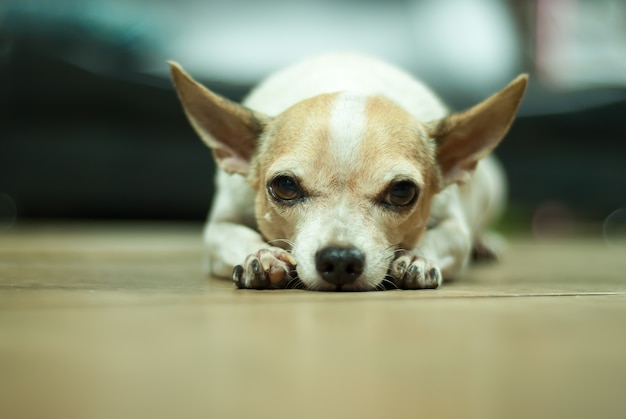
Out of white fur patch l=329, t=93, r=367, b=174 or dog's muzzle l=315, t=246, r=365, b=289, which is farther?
white fur patch l=329, t=93, r=367, b=174

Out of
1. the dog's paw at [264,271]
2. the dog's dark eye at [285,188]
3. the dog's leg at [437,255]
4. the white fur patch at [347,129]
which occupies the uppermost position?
the white fur patch at [347,129]

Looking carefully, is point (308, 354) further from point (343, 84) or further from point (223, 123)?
point (343, 84)

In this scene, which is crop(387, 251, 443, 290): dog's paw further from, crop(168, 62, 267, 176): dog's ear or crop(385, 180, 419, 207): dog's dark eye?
crop(168, 62, 267, 176): dog's ear

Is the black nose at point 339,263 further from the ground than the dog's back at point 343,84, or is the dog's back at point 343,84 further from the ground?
the dog's back at point 343,84

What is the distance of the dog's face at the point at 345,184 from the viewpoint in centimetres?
173

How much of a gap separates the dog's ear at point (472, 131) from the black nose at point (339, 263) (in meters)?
0.59

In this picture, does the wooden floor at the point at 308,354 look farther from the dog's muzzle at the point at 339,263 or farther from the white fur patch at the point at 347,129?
the white fur patch at the point at 347,129

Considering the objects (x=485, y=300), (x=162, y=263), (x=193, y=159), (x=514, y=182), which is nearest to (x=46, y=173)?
(x=193, y=159)

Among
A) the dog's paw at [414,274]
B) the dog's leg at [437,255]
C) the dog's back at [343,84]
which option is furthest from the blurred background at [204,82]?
the dog's paw at [414,274]

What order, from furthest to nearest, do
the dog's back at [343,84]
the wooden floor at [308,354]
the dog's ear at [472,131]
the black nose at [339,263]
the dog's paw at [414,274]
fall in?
1. the dog's back at [343,84]
2. the dog's ear at [472,131]
3. the dog's paw at [414,274]
4. the black nose at [339,263]
5. the wooden floor at [308,354]

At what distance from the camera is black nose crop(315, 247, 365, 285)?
1679 mm

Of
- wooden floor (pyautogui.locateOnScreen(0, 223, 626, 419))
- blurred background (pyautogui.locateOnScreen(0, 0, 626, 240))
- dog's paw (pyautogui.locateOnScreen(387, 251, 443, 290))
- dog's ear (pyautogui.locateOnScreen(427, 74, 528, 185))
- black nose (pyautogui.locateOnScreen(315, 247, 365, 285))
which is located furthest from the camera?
blurred background (pyautogui.locateOnScreen(0, 0, 626, 240))

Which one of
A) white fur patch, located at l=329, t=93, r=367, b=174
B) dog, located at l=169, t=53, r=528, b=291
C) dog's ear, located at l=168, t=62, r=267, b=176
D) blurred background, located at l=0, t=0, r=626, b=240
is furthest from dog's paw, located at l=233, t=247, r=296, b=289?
blurred background, located at l=0, t=0, r=626, b=240

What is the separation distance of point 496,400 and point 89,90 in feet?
13.6
